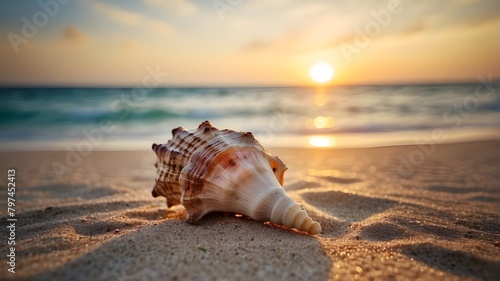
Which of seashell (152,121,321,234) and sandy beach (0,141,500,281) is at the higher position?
seashell (152,121,321,234)

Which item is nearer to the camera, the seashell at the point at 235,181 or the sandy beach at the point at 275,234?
the sandy beach at the point at 275,234

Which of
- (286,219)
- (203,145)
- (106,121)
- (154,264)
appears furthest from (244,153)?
(106,121)

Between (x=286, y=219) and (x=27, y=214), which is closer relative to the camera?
(x=286, y=219)

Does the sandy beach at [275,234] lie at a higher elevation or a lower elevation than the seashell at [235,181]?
lower

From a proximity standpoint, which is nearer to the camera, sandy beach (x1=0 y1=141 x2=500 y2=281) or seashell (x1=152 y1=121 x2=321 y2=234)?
sandy beach (x1=0 y1=141 x2=500 y2=281)

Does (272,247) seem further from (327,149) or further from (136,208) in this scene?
(327,149)
